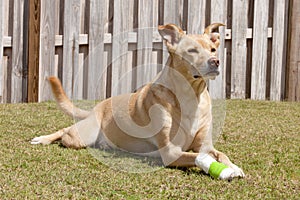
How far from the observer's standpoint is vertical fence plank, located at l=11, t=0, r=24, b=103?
25.6 feet

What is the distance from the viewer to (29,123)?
20.7ft

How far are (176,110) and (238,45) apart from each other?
14.7ft

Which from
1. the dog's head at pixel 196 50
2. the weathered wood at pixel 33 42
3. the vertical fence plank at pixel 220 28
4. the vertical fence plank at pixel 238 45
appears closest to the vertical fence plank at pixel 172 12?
the vertical fence plank at pixel 220 28

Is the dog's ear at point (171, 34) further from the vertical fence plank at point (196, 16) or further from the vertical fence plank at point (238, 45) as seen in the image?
the vertical fence plank at point (238, 45)

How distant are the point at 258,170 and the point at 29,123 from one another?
2743 mm

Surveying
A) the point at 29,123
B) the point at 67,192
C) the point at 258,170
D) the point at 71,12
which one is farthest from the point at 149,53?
the point at 67,192

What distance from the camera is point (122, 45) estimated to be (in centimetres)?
827

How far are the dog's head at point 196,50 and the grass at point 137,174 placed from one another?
0.73 meters

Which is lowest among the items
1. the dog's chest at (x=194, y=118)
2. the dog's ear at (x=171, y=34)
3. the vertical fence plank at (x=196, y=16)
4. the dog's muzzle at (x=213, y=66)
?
the dog's chest at (x=194, y=118)

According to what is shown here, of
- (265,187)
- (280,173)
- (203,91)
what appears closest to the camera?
(265,187)

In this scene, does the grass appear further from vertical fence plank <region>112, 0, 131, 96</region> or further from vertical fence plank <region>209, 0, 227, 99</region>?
vertical fence plank <region>209, 0, 227, 99</region>

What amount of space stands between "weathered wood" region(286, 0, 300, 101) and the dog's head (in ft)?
15.2

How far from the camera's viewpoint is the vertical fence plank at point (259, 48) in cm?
909

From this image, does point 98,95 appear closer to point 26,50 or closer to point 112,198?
point 26,50
